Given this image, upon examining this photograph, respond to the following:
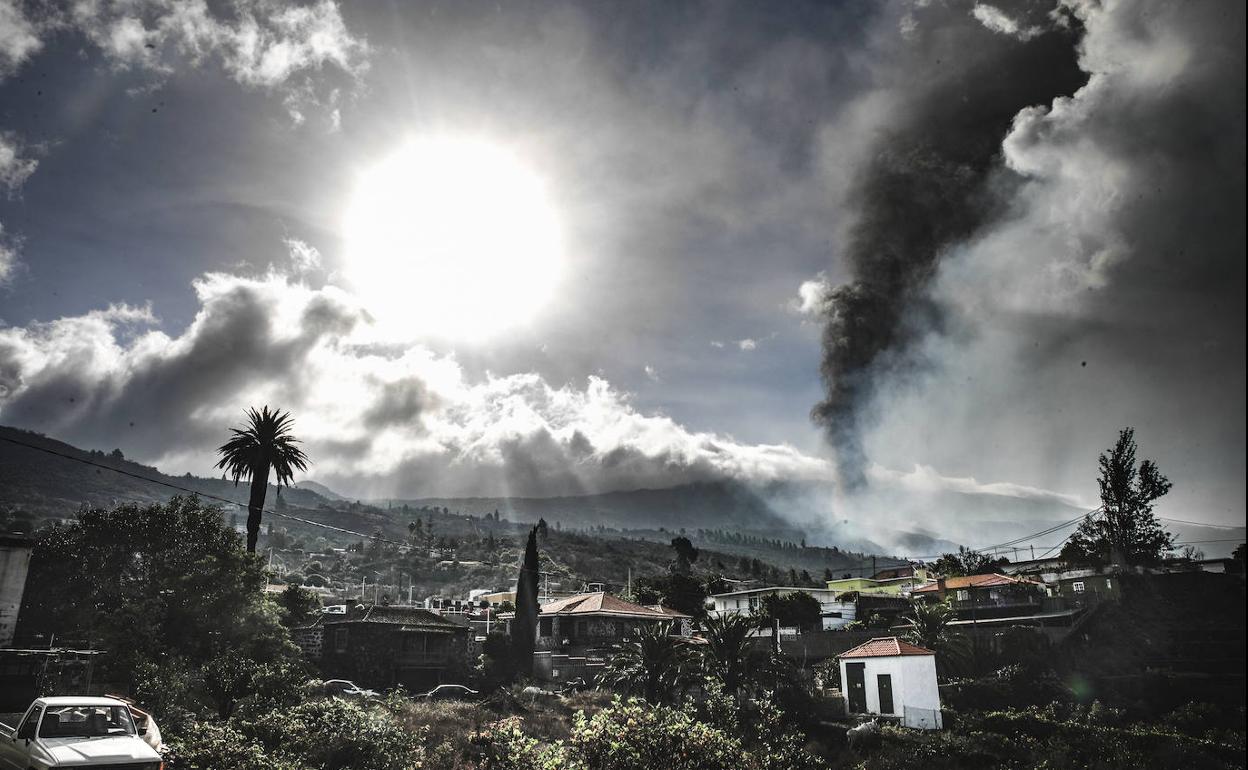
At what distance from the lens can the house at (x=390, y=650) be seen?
5131 centimetres

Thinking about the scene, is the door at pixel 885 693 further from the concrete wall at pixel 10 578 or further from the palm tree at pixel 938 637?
the concrete wall at pixel 10 578

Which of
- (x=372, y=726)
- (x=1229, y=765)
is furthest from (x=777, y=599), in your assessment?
(x=372, y=726)

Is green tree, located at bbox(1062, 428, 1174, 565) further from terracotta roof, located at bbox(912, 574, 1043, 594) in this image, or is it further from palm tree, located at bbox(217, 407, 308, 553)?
palm tree, located at bbox(217, 407, 308, 553)

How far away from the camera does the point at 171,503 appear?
58438 millimetres

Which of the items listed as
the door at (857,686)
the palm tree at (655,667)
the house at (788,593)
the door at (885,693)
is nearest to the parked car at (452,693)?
the palm tree at (655,667)

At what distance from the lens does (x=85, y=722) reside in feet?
49.0

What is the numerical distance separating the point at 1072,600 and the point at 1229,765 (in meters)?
30.5

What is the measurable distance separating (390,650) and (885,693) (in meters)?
36.4

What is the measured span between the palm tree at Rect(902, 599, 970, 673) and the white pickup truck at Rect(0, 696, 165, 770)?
147ft

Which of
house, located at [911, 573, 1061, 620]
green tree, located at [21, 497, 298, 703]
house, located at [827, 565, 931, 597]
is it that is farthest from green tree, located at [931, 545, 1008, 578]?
green tree, located at [21, 497, 298, 703]

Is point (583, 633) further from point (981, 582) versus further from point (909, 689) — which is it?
point (981, 582)

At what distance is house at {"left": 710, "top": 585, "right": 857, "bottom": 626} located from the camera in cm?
7412

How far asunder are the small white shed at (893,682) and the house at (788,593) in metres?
23.3

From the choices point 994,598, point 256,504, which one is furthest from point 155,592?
point 994,598
